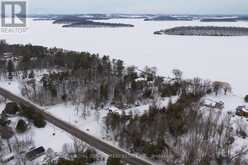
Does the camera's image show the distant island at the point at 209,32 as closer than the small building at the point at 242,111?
No

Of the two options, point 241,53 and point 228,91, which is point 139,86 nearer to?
point 228,91

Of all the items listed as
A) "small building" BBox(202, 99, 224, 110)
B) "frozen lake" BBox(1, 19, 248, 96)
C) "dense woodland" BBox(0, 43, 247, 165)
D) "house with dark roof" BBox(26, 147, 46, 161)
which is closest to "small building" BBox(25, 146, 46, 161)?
"house with dark roof" BBox(26, 147, 46, 161)

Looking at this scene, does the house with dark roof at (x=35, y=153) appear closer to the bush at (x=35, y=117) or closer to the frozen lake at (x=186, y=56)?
the bush at (x=35, y=117)

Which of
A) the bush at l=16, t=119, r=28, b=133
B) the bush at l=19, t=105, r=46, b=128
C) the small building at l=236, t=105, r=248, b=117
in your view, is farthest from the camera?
the small building at l=236, t=105, r=248, b=117

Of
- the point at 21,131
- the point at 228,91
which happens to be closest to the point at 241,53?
the point at 228,91

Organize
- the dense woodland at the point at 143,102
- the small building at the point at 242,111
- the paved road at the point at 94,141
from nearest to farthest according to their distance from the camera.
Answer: the paved road at the point at 94,141
the dense woodland at the point at 143,102
the small building at the point at 242,111

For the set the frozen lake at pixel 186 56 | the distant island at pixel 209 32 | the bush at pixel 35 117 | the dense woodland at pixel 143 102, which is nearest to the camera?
the dense woodland at pixel 143 102

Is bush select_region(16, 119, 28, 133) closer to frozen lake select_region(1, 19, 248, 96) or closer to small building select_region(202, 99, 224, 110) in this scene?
small building select_region(202, 99, 224, 110)

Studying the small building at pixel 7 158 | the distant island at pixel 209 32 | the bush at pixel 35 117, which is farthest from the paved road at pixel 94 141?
the distant island at pixel 209 32

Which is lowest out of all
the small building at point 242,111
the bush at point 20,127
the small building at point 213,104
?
the bush at point 20,127
